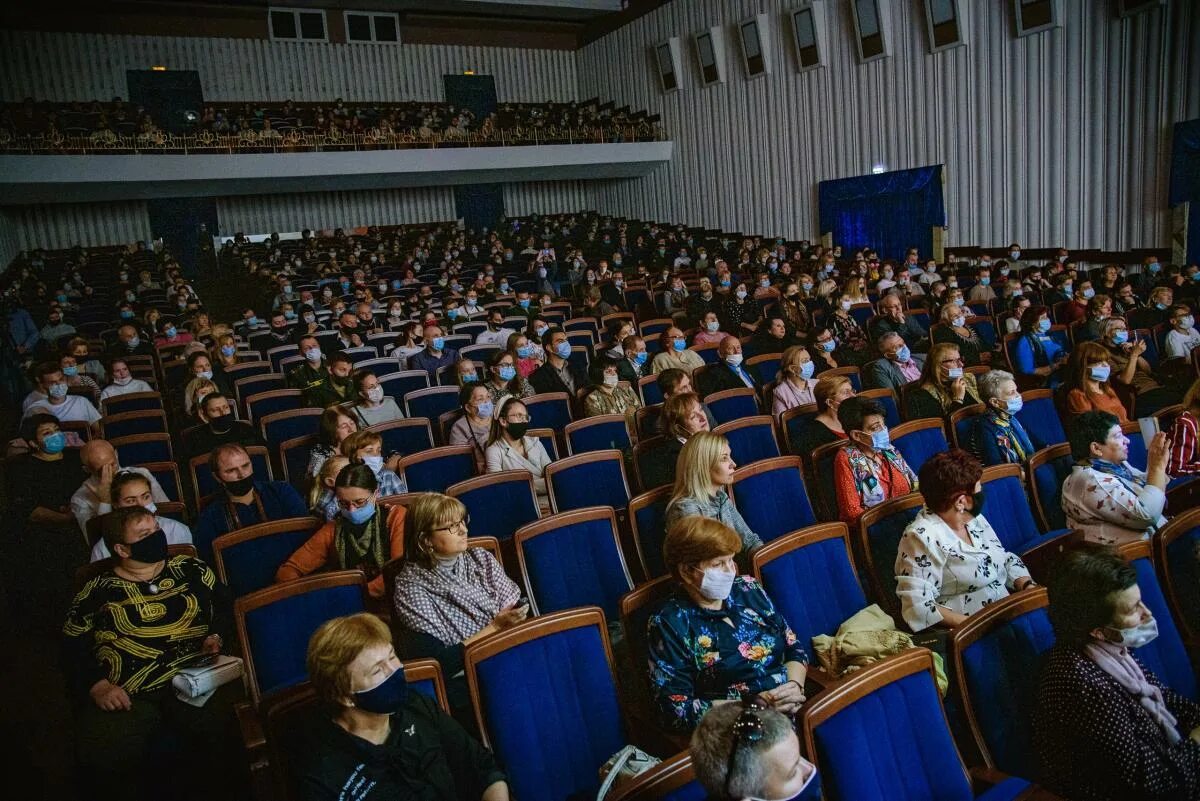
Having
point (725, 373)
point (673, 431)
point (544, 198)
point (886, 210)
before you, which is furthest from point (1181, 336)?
point (544, 198)

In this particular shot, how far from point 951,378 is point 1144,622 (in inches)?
114

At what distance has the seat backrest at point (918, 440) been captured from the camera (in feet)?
13.6

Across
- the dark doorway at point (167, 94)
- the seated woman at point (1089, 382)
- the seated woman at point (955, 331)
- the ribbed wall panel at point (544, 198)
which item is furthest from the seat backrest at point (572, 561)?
the ribbed wall panel at point (544, 198)

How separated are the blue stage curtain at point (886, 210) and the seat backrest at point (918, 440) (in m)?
11.7

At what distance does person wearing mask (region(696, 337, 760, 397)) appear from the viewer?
5828 millimetres

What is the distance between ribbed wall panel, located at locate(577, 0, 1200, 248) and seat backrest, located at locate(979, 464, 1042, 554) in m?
10.6

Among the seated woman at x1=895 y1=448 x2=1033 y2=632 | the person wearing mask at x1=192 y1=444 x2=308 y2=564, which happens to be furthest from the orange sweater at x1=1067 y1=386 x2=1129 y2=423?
the person wearing mask at x1=192 y1=444 x2=308 y2=564

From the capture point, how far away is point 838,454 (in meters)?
3.65

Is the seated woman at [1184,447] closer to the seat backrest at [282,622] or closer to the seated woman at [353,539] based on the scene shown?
the seated woman at [353,539]

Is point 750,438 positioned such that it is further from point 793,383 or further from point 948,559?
point 948,559

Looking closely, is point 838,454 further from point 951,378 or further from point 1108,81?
point 1108,81

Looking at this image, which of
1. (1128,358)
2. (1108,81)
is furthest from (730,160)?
(1128,358)

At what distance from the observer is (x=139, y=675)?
2674 millimetres

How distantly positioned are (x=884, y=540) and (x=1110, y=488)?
0.91m
